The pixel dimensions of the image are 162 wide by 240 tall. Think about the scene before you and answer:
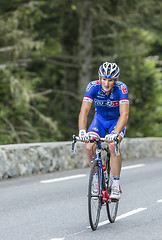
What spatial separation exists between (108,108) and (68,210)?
1912 millimetres

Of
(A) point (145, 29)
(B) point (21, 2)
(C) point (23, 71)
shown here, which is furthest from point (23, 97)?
(A) point (145, 29)

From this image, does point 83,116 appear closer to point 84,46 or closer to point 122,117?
point 122,117

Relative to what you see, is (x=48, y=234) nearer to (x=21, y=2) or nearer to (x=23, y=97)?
(x=23, y=97)

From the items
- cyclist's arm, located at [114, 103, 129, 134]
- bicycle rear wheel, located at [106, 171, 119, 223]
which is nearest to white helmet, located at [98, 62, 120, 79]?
cyclist's arm, located at [114, 103, 129, 134]

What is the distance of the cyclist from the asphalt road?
0.64m

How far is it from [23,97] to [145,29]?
8796 mm

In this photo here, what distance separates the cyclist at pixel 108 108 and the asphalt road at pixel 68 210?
635 mm

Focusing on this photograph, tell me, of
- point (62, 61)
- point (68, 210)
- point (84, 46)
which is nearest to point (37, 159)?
point (68, 210)

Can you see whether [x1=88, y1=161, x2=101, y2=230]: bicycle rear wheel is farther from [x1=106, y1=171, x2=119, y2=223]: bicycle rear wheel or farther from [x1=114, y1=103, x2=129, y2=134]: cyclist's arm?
[x1=114, y1=103, x2=129, y2=134]: cyclist's arm

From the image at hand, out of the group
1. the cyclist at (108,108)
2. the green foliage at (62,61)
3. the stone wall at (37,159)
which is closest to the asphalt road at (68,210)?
the stone wall at (37,159)

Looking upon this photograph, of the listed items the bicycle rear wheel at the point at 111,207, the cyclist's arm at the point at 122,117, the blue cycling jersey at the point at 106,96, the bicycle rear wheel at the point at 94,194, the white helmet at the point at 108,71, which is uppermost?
the white helmet at the point at 108,71

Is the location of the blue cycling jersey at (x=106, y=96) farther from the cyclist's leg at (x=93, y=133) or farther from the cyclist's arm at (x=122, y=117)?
→ the cyclist's leg at (x=93, y=133)

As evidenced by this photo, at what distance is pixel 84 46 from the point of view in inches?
1156

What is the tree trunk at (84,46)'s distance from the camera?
28.5 metres
